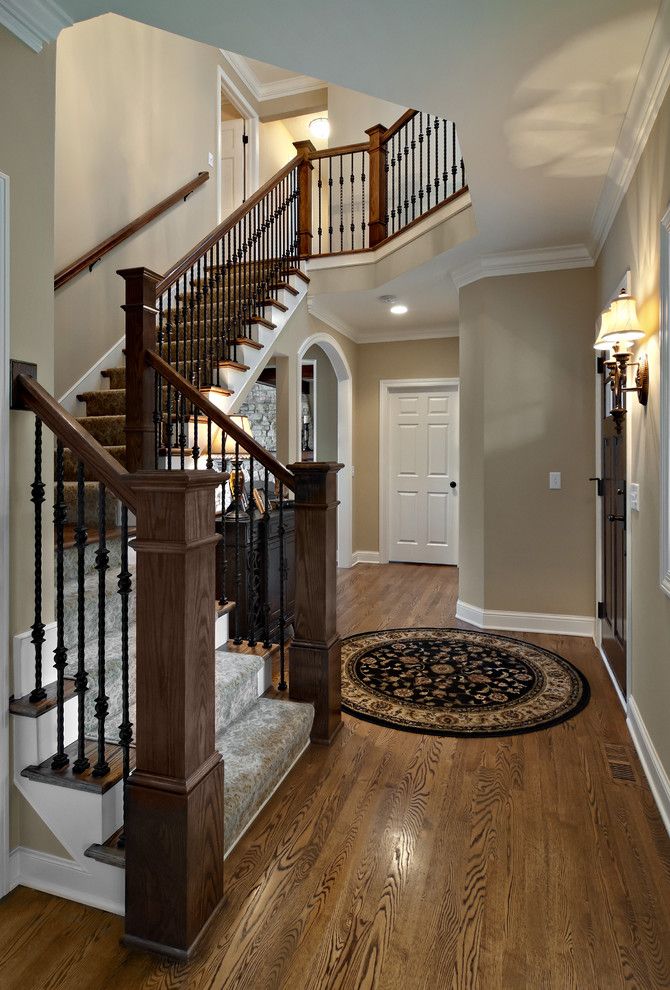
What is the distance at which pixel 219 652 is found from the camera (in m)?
2.70

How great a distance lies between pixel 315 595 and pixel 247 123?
6690mm

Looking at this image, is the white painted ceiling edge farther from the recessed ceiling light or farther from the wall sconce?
the recessed ceiling light

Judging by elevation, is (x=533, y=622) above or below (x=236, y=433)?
below

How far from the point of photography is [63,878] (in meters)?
1.71

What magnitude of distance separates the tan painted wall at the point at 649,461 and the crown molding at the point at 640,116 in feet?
0.20

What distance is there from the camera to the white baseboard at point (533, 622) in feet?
13.6

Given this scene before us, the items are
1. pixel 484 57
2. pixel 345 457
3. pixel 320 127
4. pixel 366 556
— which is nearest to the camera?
pixel 484 57

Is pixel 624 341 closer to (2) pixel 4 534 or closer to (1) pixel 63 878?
(2) pixel 4 534

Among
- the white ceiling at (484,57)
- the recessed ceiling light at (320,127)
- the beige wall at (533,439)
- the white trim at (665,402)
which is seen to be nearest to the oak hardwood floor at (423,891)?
the white trim at (665,402)

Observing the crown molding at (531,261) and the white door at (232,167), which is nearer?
the crown molding at (531,261)

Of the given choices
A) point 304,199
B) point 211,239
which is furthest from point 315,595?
point 304,199

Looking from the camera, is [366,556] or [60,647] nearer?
[60,647]

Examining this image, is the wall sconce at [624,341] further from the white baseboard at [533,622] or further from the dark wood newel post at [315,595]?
the white baseboard at [533,622]

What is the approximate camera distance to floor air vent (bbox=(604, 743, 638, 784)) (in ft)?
7.62
